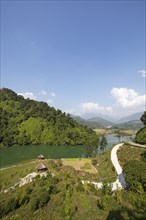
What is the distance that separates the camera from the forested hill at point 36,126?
340 ft

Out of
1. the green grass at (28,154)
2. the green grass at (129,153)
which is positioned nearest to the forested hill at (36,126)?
the green grass at (28,154)

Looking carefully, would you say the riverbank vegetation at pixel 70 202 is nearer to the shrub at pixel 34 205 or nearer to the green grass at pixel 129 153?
the shrub at pixel 34 205

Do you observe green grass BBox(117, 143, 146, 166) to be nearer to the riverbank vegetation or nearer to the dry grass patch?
the dry grass patch

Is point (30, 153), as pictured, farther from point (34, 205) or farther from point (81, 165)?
point (34, 205)

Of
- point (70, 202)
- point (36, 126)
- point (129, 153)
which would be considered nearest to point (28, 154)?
point (36, 126)

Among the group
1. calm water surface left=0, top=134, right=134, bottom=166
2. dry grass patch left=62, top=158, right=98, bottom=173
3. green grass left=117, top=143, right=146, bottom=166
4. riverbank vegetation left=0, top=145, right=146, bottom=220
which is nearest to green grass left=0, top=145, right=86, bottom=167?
calm water surface left=0, top=134, right=134, bottom=166

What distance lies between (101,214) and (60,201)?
5896 millimetres

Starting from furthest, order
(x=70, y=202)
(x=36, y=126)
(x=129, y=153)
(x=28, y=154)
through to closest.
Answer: (x=36, y=126)
(x=28, y=154)
(x=129, y=153)
(x=70, y=202)

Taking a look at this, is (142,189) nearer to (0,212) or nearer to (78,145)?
(0,212)

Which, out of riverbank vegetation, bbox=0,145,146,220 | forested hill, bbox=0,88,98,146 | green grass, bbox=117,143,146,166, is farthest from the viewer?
forested hill, bbox=0,88,98,146

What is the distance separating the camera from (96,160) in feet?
146

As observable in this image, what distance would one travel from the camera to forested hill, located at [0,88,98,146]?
103756 millimetres

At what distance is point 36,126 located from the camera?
111 m

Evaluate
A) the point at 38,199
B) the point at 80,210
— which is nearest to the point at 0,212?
the point at 38,199
